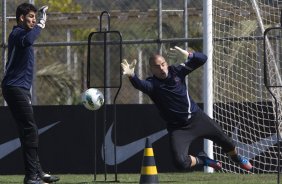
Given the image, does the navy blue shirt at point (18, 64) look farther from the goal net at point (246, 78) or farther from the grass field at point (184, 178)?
the goal net at point (246, 78)

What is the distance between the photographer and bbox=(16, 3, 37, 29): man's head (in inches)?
434

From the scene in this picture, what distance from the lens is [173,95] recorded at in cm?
1134

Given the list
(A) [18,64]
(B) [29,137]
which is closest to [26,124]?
(B) [29,137]

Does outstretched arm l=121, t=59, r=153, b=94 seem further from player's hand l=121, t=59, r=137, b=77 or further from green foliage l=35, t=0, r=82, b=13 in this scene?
green foliage l=35, t=0, r=82, b=13

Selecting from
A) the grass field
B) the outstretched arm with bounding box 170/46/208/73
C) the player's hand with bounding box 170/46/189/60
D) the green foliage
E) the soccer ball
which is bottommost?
the grass field

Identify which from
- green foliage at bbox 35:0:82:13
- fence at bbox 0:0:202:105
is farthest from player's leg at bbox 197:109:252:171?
green foliage at bbox 35:0:82:13

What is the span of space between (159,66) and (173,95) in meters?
0.40

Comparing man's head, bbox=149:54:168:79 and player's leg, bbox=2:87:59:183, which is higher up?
man's head, bbox=149:54:168:79

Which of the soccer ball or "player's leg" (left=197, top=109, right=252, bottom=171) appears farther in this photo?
the soccer ball

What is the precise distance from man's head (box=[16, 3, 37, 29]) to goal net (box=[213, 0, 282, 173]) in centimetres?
353

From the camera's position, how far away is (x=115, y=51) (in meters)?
19.5

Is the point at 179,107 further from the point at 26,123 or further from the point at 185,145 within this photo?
the point at 26,123

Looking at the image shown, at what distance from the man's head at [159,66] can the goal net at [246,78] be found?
8.14ft

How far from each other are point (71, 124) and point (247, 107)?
2.77 metres
